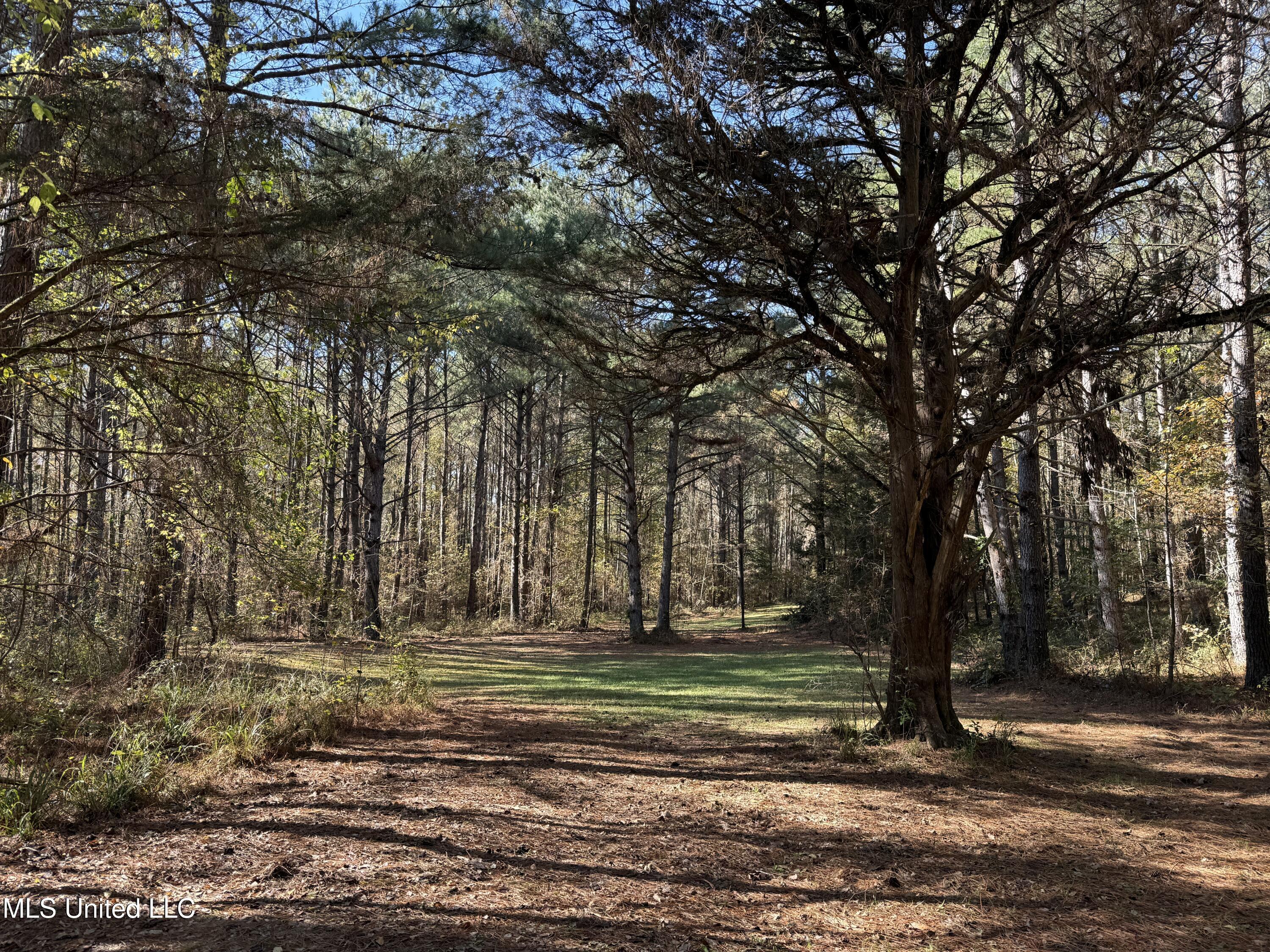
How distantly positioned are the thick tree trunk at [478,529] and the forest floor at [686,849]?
1858 centimetres

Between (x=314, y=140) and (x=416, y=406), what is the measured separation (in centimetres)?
1331

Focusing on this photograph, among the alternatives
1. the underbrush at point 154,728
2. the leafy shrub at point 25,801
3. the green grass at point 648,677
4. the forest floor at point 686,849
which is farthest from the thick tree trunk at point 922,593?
the leafy shrub at point 25,801

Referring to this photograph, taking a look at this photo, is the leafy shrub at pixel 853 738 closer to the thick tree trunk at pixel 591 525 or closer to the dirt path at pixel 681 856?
the dirt path at pixel 681 856

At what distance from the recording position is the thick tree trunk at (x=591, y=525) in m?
24.1

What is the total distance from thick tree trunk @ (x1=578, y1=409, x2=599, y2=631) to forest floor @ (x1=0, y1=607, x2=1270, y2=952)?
46.4 feet

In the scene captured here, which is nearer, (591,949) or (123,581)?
(591,949)

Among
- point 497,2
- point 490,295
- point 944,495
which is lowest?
point 944,495

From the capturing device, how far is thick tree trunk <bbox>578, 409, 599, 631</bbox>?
24094 mm

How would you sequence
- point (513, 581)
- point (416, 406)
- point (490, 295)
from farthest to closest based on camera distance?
point (513, 581)
point (416, 406)
point (490, 295)

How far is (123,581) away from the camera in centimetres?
540

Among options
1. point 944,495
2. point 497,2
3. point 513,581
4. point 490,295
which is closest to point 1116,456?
point 944,495

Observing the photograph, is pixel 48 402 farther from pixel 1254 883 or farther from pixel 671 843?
pixel 1254 883

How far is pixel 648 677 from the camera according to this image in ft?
41.6

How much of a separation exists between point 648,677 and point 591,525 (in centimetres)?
1499
